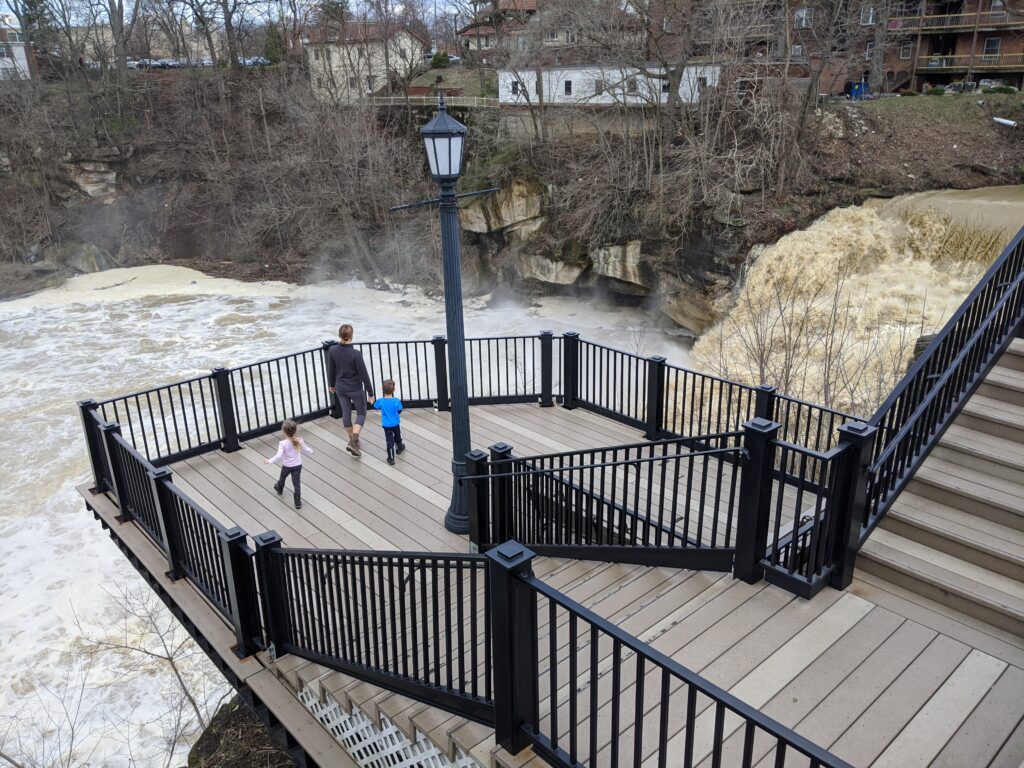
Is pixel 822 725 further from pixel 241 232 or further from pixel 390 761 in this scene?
pixel 241 232

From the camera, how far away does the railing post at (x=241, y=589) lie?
552 centimetres

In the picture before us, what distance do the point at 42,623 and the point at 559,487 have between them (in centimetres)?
1150

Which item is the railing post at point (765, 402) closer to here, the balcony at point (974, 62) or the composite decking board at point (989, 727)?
the composite decking board at point (989, 727)

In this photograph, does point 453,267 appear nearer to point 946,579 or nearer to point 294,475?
point 294,475

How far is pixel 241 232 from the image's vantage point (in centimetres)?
3606

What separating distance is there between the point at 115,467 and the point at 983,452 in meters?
7.81

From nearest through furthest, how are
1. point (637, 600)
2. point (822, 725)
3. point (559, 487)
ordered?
1. point (822, 725)
2. point (637, 600)
3. point (559, 487)

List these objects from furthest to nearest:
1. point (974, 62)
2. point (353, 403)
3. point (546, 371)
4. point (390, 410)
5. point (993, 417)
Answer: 1. point (974, 62)
2. point (546, 371)
3. point (353, 403)
4. point (390, 410)
5. point (993, 417)

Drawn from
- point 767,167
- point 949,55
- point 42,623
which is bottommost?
point 42,623

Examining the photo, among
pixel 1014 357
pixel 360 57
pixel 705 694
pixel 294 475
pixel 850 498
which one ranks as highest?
pixel 360 57

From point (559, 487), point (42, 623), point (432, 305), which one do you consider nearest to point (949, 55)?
point (432, 305)

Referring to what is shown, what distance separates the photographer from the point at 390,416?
27.6ft

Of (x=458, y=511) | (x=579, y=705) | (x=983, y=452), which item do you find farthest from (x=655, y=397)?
(x=579, y=705)

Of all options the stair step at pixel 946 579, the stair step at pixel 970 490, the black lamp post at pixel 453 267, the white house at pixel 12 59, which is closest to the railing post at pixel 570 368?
the black lamp post at pixel 453 267
